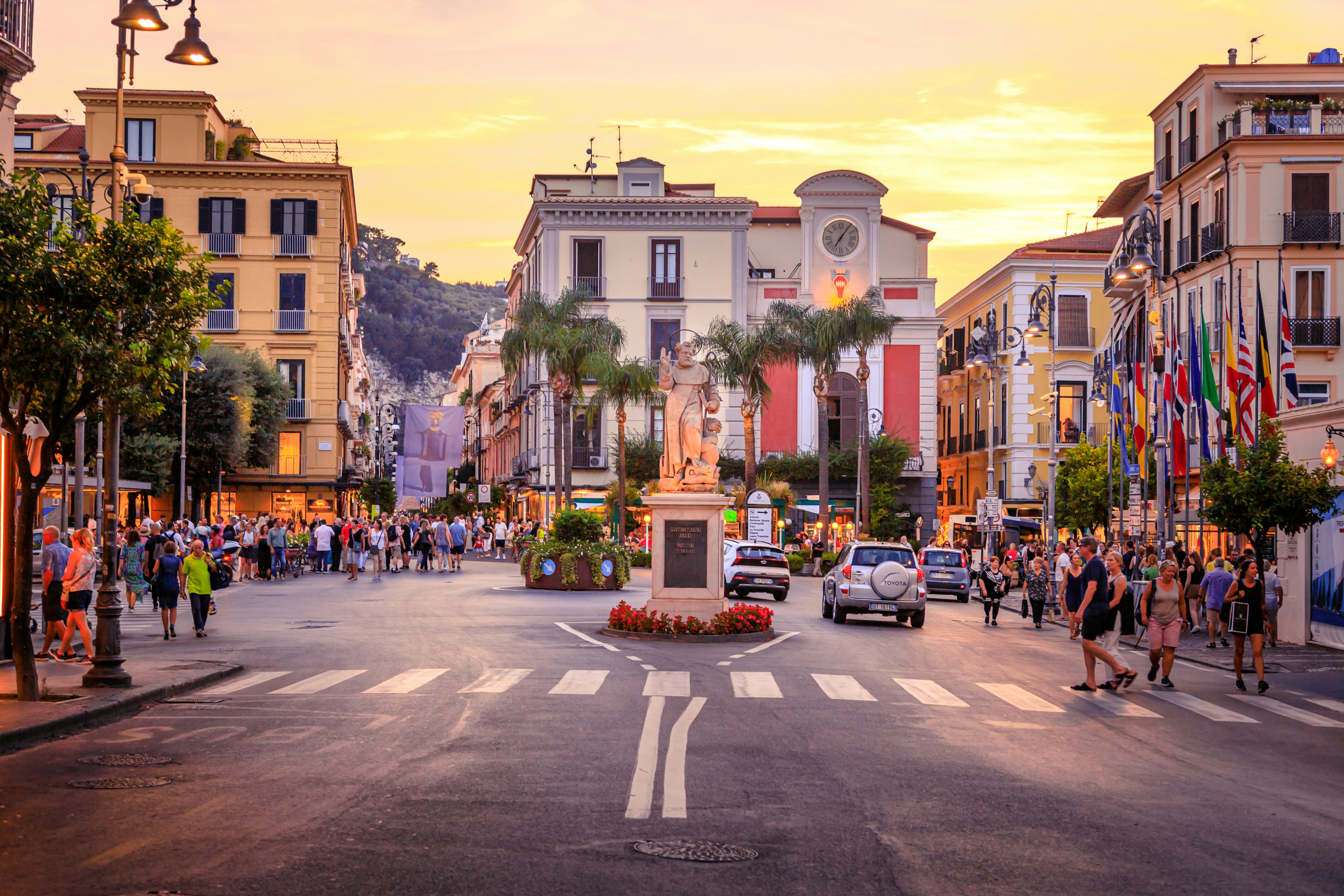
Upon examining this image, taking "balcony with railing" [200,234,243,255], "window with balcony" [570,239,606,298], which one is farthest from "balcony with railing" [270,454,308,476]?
"window with balcony" [570,239,606,298]

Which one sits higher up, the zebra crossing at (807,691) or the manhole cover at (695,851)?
the manhole cover at (695,851)

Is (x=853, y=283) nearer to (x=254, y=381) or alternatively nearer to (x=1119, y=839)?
(x=254, y=381)

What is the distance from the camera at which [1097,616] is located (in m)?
17.7

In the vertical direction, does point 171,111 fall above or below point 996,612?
above

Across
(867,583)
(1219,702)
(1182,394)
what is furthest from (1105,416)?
(1219,702)

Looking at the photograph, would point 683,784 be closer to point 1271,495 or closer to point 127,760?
point 127,760

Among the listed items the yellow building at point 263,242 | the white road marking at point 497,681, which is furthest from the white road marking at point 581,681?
the yellow building at point 263,242

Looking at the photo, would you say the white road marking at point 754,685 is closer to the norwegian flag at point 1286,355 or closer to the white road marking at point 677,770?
the white road marking at point 677,770

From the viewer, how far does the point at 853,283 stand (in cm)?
7031

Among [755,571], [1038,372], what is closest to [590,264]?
[1038,372]

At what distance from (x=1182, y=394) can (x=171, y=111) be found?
159 ft

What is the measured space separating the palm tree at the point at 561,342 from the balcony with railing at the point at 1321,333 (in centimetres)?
2746

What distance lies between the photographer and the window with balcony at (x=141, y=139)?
63.4 metres

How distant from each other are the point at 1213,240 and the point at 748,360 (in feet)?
65.7
